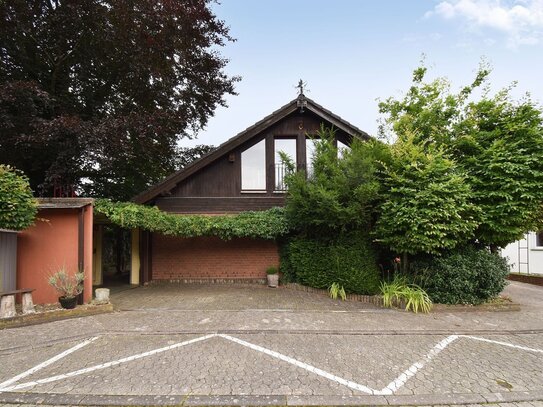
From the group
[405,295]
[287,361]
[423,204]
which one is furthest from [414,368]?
[423,204]

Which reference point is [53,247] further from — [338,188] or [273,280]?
[338,188]

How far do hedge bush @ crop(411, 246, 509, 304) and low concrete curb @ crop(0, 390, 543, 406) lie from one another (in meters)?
4.08

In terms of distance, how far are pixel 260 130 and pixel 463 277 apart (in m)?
7.39

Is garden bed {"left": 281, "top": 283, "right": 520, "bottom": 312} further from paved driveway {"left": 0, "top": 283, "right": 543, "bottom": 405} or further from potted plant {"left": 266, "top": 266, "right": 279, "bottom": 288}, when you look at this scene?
potted plant {"left": 266, "top": 266, "right": 279, "bottom": 288}

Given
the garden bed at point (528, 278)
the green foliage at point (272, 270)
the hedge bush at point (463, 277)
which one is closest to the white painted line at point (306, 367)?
the hedge bush at point (463, 277)

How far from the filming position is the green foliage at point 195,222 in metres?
8.30

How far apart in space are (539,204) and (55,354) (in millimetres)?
Result: 9972

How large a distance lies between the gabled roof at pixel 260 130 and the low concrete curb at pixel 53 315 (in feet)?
14.2

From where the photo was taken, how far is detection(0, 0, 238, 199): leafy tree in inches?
Result: 326

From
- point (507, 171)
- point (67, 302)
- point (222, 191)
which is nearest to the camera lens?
point (67, 302)

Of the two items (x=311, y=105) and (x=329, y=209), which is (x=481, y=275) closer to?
(x=329, y=209)

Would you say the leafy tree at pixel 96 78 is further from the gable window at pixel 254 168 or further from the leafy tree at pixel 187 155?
the gable window at pixel 254 168

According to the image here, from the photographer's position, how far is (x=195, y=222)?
921cm

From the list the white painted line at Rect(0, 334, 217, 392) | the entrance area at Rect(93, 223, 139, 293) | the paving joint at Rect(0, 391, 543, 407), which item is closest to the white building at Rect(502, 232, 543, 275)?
the paving joint at Rect(0, 391, 543, 407)
